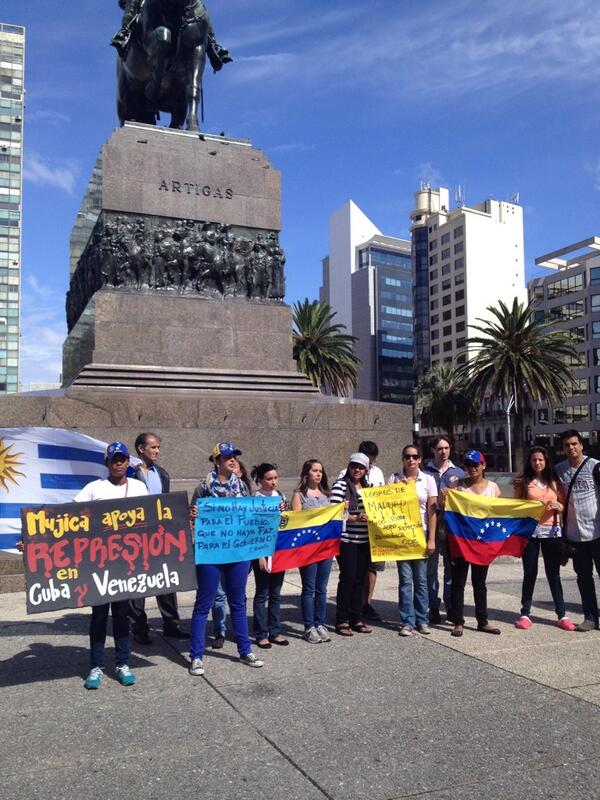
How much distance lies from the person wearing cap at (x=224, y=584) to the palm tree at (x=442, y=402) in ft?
188

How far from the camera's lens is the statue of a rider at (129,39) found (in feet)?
61.1

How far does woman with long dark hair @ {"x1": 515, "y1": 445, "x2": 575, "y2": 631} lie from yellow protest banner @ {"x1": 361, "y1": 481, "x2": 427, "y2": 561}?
1253mm

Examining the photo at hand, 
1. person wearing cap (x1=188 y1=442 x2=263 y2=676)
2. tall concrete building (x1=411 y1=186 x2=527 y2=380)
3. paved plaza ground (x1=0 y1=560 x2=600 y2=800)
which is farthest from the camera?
tall concrete building (x1=411 y1=186 x2=527 y2=380)

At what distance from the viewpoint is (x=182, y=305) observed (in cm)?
1652

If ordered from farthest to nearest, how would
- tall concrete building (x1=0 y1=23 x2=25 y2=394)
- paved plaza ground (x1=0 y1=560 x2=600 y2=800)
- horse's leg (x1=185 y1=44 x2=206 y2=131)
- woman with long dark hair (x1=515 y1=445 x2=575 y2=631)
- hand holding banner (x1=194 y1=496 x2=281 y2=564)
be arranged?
tall concrete building (x1=0 y1=23 x2=25 y2=394), horse's leg (x1=185 y1=44 x2=206 y2=131), woman with long dark hair (x1=515 y1=445 x2=575 y2=631), hand holding banner (x1=194 y1=496 x2=281 y2=564), paved plaza ground (x1=0 y1=560 x2=600 y2=800)

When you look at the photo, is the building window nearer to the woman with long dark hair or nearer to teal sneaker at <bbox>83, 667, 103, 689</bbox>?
the woman with long dark hair

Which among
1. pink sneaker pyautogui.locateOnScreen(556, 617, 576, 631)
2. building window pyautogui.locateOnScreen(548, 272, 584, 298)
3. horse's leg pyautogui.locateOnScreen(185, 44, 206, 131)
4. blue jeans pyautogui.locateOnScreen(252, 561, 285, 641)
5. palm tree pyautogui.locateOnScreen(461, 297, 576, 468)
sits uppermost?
building window pyautogui.locateOnScreen(548, 272, 584, 298)

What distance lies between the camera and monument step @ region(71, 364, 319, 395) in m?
15.2

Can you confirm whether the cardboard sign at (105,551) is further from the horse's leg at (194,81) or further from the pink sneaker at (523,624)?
the horse's leg at (194,81)

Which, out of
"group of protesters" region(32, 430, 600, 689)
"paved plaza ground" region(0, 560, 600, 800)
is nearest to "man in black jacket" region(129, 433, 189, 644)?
"group of protesters" region(32, 430, 600, 689)

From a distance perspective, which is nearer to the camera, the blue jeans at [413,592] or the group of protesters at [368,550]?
the group of protesters at [368,550]

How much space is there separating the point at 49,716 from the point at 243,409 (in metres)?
9.98

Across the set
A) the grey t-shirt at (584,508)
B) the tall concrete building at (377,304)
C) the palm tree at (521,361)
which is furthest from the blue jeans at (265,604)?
the tall concrete building at (377,304)

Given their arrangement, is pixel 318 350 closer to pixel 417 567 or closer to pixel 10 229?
pixel 417 567
